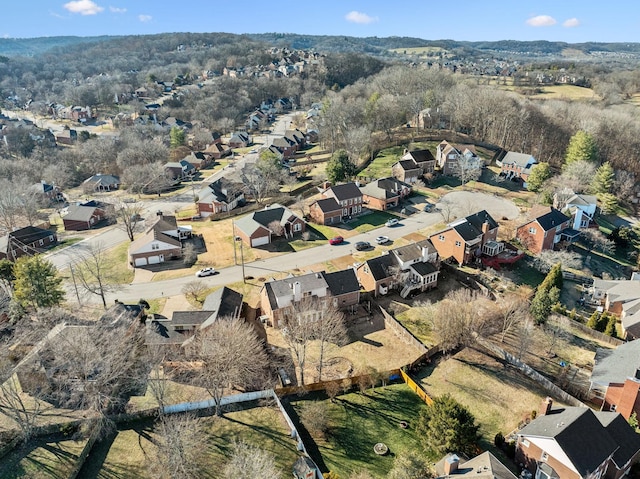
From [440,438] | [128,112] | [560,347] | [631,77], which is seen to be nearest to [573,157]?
[560,347]

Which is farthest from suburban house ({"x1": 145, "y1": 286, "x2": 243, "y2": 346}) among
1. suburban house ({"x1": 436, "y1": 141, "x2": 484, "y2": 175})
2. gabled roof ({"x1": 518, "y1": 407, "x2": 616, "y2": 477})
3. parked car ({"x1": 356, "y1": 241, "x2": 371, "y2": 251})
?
suburban house ({"x1": 436, "y1": 141, "x2": 484, "y2": 175})

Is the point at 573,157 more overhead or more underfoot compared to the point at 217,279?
more overhead

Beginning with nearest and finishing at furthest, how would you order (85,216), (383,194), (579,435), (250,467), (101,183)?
(250,467) < (579,435) < (383,194) < (85,216) < (101,183)

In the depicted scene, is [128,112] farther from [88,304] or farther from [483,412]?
[483,412]

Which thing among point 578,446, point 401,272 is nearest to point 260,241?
point 401,272

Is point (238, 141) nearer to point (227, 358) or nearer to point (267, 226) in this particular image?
point (267, 226)

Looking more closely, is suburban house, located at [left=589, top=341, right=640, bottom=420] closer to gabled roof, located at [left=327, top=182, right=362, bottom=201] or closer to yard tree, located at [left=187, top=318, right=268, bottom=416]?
yard tree, located at [left=187, top=318, right=268, bottom=416]
